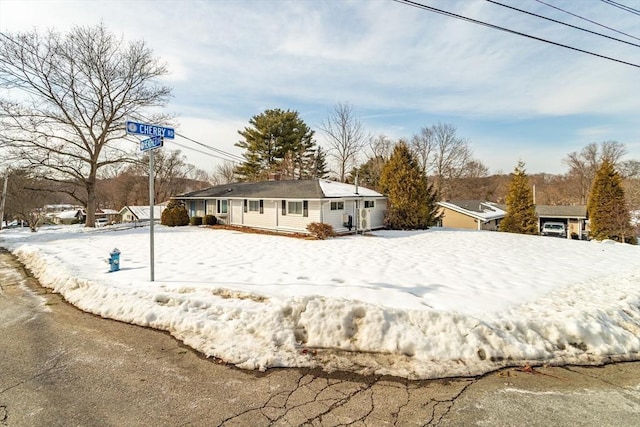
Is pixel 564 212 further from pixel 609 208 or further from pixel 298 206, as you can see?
pixel 298 206

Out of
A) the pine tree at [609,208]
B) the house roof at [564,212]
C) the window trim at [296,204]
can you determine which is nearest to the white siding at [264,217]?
the window trim at [296,204]

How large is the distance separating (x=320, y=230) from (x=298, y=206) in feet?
10.1

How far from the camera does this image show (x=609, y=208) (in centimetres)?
1917

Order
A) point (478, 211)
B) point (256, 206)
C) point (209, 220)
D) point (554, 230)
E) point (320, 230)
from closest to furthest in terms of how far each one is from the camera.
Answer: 1. point (320, 230)
2. point (256, 206)
3. point (209, 220)
4. point (554, 230)
5. point (478, 211)

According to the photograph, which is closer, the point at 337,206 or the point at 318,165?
the point at 337,206

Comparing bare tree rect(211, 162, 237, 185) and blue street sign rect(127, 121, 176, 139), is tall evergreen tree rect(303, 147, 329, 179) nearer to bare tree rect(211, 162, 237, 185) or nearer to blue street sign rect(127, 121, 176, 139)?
bare tree rect(211, 162, 237, 185)

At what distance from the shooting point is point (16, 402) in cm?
292

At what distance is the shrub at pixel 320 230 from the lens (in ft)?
51.5

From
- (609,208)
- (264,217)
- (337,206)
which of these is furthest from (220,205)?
(609,208)

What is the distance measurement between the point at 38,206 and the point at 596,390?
37.1 meters

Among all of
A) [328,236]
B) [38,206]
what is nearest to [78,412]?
[328,236]

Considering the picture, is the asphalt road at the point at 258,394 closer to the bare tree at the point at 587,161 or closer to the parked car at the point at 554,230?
the parked car at the point at 554,230

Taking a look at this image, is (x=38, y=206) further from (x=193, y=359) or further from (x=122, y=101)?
(x=193, y=359)

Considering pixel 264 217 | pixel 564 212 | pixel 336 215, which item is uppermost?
pixel 564 212
